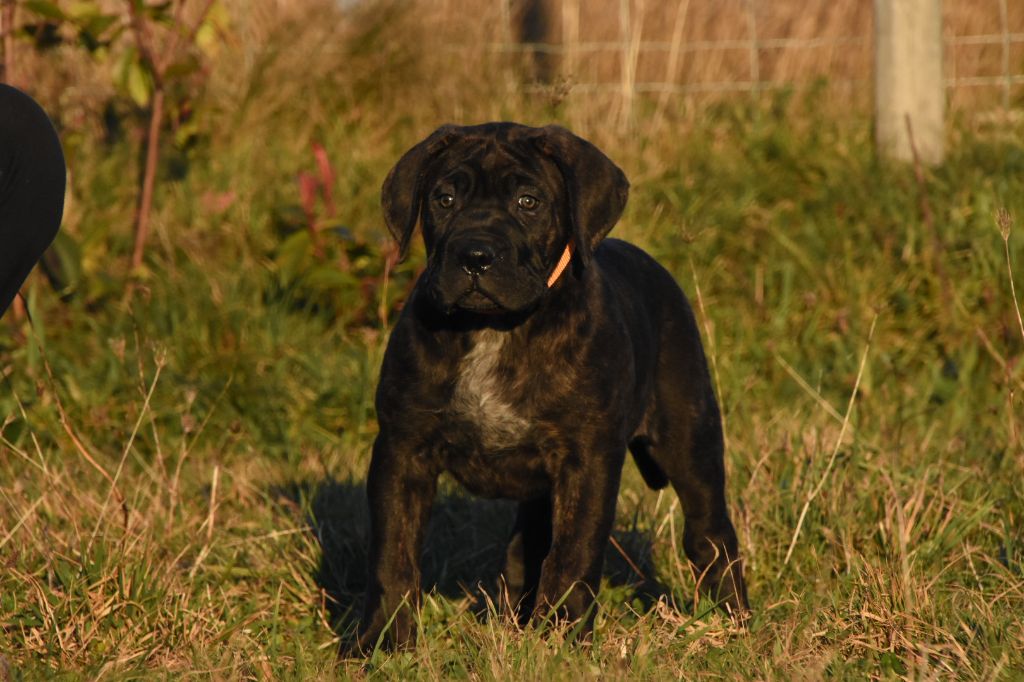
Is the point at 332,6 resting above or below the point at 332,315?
above

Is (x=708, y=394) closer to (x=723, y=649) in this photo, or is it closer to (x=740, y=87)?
(x=723, y=649)

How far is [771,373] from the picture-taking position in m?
7.05

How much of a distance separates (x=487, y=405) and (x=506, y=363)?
0.13 m

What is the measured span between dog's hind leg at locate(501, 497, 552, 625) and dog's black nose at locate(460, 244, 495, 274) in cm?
105

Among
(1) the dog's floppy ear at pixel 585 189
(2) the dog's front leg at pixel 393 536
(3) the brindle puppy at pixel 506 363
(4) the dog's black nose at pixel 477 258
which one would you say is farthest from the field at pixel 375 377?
(4) the dog's black nose at pixel 477 258

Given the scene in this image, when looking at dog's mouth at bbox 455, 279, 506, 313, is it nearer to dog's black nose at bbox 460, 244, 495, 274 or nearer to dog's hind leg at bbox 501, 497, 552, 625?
dog's black nose at bbox 460, 244, 495, 274

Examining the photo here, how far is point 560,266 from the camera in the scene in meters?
4.00

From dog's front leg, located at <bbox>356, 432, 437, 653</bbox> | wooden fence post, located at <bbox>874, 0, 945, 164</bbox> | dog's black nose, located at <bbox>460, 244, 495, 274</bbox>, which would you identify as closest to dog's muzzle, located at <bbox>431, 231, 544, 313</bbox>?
dog's black nose, located at <bbox>460, 244, 495, 274</bbox>

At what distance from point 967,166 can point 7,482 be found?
524 centimetres

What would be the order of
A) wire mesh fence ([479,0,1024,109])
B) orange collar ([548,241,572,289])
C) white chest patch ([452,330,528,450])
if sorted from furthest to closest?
wire mesh fence ([479,0,1024,109]) → orange collar ([548,241,572,289]) → white chest patch ([452,330,528,450])

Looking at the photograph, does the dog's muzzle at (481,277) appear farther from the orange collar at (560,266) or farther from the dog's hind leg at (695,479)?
the dog's hind leg at (695,479)

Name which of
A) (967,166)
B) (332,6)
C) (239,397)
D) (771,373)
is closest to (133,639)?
(239,397)

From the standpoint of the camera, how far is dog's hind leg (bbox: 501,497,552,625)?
4.52 m

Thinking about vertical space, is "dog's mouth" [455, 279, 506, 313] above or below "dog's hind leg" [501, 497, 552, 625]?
above
